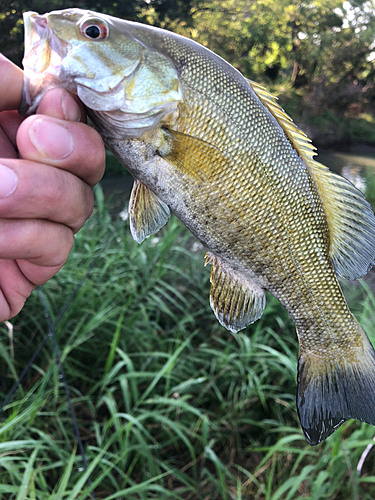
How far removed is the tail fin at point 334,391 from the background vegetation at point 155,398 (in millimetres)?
1019

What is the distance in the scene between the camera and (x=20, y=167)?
0.91 m

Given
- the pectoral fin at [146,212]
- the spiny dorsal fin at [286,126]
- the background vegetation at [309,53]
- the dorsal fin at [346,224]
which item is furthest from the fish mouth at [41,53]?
the background vegetation at [309,53]

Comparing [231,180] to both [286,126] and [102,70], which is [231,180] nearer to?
[286,126]

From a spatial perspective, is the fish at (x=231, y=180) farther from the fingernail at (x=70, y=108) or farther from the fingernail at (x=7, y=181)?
the fingernail at (x=7, y=181)

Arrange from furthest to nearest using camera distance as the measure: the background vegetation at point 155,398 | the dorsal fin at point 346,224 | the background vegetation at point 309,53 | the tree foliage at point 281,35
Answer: the background vegetation at point 309,53 < the tree foliage at point 281,35 < the background vegetation at point 155,398 < the dorsal fin at point 346,224

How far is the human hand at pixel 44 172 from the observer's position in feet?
2.98

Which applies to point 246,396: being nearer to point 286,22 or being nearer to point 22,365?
point 22,365

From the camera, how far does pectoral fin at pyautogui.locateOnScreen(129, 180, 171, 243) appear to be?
1.08 meters

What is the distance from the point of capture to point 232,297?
1.11 m

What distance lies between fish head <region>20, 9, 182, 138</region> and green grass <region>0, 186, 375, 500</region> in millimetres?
1629

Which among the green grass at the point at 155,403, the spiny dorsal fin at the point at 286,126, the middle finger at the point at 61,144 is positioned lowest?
the green grass at the point at 155,403

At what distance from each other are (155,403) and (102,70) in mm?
2152

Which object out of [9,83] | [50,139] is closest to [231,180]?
[50,139]

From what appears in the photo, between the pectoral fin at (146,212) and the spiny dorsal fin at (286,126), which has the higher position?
the spiny dorsal fin at (286,126)
